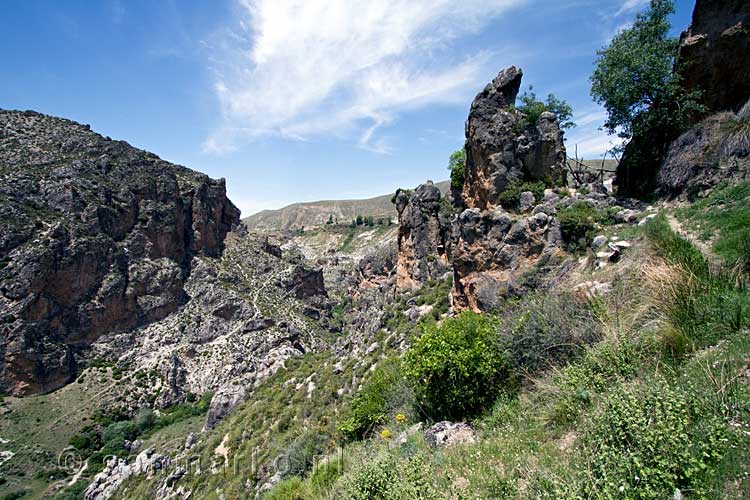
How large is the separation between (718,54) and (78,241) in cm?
7742

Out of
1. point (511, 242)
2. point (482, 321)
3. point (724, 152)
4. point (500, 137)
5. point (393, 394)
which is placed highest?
point (500, 137)

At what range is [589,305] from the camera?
20.9 ft

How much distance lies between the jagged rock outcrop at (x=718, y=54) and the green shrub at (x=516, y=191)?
6272 mm

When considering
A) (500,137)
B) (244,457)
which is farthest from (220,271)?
(500,137)

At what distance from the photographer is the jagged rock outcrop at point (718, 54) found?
11.9 m

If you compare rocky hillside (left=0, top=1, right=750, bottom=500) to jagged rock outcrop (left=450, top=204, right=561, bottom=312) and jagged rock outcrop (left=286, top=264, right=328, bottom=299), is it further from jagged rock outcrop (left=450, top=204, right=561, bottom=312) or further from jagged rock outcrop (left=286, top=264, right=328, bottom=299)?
jagged rock outcrop (left=286, top=264, right=328, bottom=299)

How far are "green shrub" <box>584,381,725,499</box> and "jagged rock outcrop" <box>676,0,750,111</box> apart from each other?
572 inches

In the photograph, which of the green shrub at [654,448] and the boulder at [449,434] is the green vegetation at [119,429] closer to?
the boulder at [449,434]

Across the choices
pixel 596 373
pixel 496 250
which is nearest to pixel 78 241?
pixel 496 250

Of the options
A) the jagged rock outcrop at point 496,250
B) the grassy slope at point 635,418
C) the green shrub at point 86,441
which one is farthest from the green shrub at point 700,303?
the green shrub at point 86,441

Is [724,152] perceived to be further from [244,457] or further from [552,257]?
[244,457]

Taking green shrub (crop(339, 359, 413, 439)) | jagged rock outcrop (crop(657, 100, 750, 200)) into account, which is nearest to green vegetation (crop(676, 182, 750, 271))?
jagged rock outcrop (crop(657, 100, 750, 200))

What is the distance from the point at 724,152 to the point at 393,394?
12.0m

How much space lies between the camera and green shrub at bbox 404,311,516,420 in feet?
22.8
